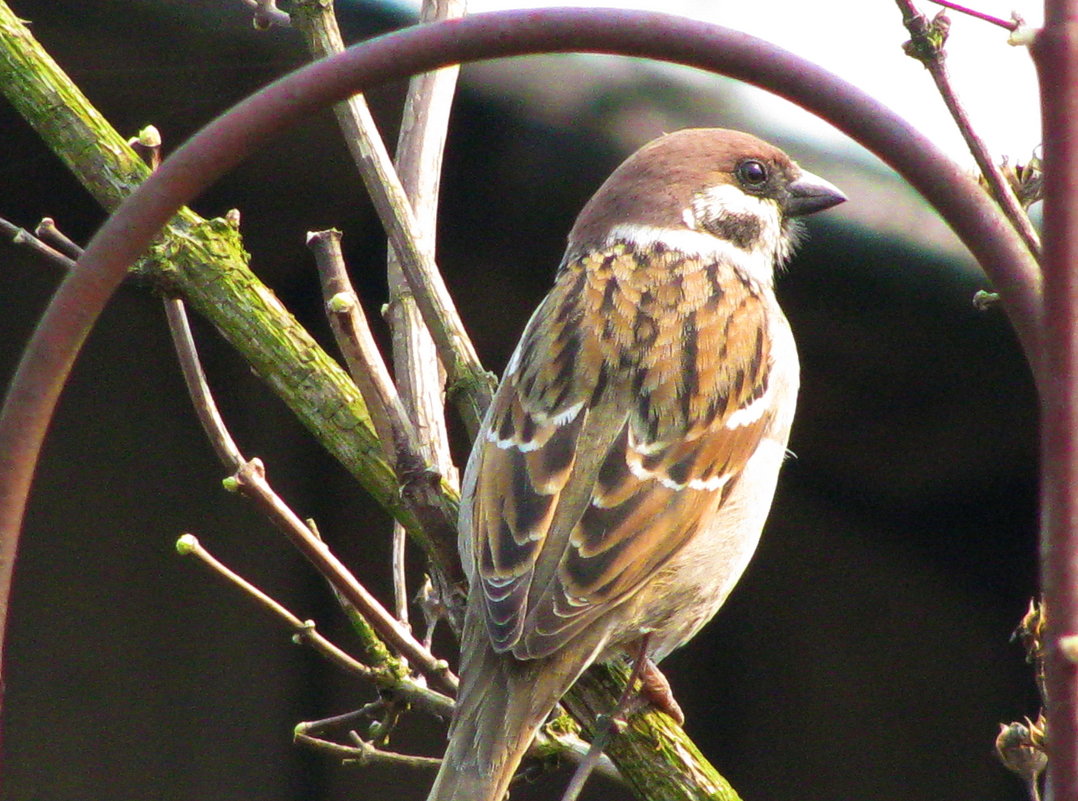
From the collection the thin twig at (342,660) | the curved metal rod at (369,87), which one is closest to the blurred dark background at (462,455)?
the thin twig at (342,660)

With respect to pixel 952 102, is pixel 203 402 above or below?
below

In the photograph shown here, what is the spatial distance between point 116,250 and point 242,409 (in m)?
3.68

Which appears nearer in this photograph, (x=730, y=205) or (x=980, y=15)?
(x=980, y=15)

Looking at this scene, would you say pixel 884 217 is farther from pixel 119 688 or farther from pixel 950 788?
pixel 119 688

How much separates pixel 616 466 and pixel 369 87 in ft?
3.96

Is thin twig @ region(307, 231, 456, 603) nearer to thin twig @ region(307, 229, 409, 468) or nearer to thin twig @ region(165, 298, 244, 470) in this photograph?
thin twig @ region(307, 229, 409, 468)

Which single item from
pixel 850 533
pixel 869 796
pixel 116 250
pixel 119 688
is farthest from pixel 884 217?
pixel 119 688

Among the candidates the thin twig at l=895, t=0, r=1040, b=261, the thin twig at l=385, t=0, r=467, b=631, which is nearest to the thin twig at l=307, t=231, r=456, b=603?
the thin twig at l=385, t=0, r=467, b=631

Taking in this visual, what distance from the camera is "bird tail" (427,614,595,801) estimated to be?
2.03 meters

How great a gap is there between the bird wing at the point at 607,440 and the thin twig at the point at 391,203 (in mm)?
269

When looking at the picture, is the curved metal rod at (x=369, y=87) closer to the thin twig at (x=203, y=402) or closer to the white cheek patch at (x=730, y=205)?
the thin twig at (x=203, y=402)

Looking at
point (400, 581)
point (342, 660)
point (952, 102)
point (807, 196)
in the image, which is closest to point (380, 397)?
point (342, 660)

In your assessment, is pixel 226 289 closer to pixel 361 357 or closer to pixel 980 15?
pixel 361 357

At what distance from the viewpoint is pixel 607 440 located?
2.48 meters
